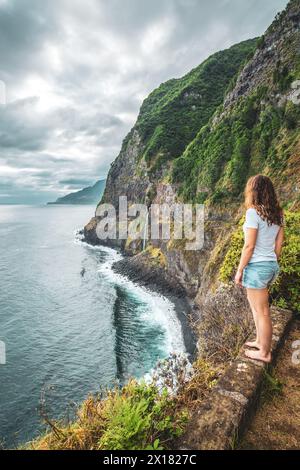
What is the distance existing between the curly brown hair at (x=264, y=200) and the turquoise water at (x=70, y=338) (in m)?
10.3

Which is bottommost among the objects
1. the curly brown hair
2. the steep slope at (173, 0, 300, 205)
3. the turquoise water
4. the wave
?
the turquoise water

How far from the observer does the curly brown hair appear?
14.9 ft

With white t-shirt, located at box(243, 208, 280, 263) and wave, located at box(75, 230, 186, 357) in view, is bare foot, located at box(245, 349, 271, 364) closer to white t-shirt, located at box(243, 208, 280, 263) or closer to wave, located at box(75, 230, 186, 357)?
white t-shirt, located at box(243, 208, 280, 263)

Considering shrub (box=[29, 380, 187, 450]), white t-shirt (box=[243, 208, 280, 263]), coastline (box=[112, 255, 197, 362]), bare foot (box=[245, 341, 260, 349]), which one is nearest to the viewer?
shrub (box=[29, 380, 187, 450])

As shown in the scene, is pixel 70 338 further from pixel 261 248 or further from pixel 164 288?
pixel 261 248

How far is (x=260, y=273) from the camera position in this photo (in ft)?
15.0

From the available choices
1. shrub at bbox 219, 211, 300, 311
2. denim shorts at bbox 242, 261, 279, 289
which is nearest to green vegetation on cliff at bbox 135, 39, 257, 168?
shrub at bbox 219, 211, 300, 311

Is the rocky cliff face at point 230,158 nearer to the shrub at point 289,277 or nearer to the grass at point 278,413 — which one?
the shrub at point 289,277

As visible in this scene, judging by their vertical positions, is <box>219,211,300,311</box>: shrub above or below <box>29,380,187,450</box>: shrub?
above

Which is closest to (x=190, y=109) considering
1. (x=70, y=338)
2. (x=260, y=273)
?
(x=70, y=338)

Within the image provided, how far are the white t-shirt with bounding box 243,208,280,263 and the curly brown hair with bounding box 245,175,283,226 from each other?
0.08m

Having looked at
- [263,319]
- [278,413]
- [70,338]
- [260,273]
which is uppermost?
[260,273]

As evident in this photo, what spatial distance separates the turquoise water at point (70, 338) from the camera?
2138cm

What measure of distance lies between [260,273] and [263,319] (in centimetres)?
72
